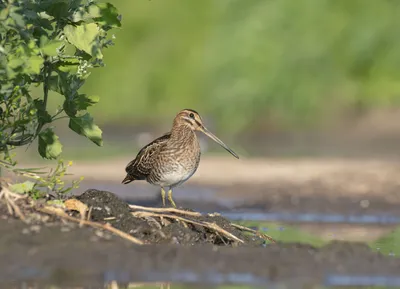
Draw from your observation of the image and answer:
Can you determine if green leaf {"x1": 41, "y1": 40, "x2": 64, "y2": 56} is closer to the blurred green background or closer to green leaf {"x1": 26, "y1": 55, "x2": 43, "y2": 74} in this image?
green leaf {"x1": 26, "y1": 55, "x2": 43, "y2": 74}

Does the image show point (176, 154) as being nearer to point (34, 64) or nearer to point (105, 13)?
point (105, 13)

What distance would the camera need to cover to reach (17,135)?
1160 cm

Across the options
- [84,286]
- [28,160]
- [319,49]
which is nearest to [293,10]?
[319,49]

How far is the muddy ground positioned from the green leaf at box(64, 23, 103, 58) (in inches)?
59.5

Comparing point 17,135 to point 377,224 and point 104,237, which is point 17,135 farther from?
point 377,224

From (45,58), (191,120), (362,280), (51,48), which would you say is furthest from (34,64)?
(191,120)

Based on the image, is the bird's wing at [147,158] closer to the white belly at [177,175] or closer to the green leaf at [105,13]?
the white belly at [177,175]

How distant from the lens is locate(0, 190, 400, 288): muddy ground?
31.3 feet

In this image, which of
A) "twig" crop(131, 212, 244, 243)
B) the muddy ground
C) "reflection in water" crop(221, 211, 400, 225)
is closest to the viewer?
the muddy ground

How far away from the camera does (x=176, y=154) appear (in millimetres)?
14945

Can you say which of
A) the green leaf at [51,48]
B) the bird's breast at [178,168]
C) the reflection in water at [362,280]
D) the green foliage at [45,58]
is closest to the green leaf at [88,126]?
the green foliage at [45,58]

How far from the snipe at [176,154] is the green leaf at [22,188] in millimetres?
4031

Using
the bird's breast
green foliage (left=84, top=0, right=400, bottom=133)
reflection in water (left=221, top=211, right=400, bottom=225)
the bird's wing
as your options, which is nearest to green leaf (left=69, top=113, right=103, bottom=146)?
the bird's breast

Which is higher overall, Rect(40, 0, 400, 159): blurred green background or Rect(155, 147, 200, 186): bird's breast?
Rect(40, 0, 400, 159): blurred green background
